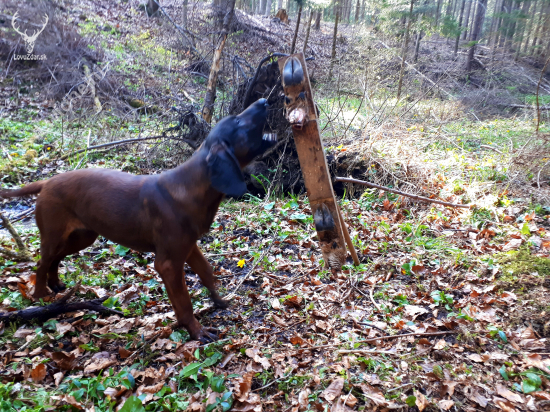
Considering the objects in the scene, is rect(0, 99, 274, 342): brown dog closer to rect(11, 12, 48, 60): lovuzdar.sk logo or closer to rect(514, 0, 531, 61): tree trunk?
rect(514, 0, 531, 61): tree trunk

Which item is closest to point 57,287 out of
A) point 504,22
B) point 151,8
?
point 504,22

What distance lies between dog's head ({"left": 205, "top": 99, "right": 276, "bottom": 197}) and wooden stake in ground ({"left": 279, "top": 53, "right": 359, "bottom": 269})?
23.8 inches

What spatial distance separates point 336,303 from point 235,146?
2072 millimetres

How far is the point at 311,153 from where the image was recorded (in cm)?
272

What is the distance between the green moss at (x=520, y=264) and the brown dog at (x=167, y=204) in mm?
3075

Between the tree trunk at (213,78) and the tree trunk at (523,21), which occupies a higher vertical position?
the tree trunk at (523,21)

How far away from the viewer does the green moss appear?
3883 mm

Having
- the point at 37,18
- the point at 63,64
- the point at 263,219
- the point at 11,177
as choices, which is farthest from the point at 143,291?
the point at 37,18

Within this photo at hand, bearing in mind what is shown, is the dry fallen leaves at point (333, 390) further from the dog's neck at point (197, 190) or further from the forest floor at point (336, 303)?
the dog's neck at point (197, 190)

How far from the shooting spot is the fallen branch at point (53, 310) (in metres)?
3.60

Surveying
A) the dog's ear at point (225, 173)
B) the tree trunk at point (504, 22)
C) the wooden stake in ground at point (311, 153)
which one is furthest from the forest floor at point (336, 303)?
the tree trunk at point (504, 22)

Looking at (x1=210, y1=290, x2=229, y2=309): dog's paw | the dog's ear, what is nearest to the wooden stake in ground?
the dog's ear

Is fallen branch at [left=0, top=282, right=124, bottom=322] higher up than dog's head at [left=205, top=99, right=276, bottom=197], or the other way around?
dog's head at [left=205, top=99, right=276, bottom=197]

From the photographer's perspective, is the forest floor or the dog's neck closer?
the forest floor
